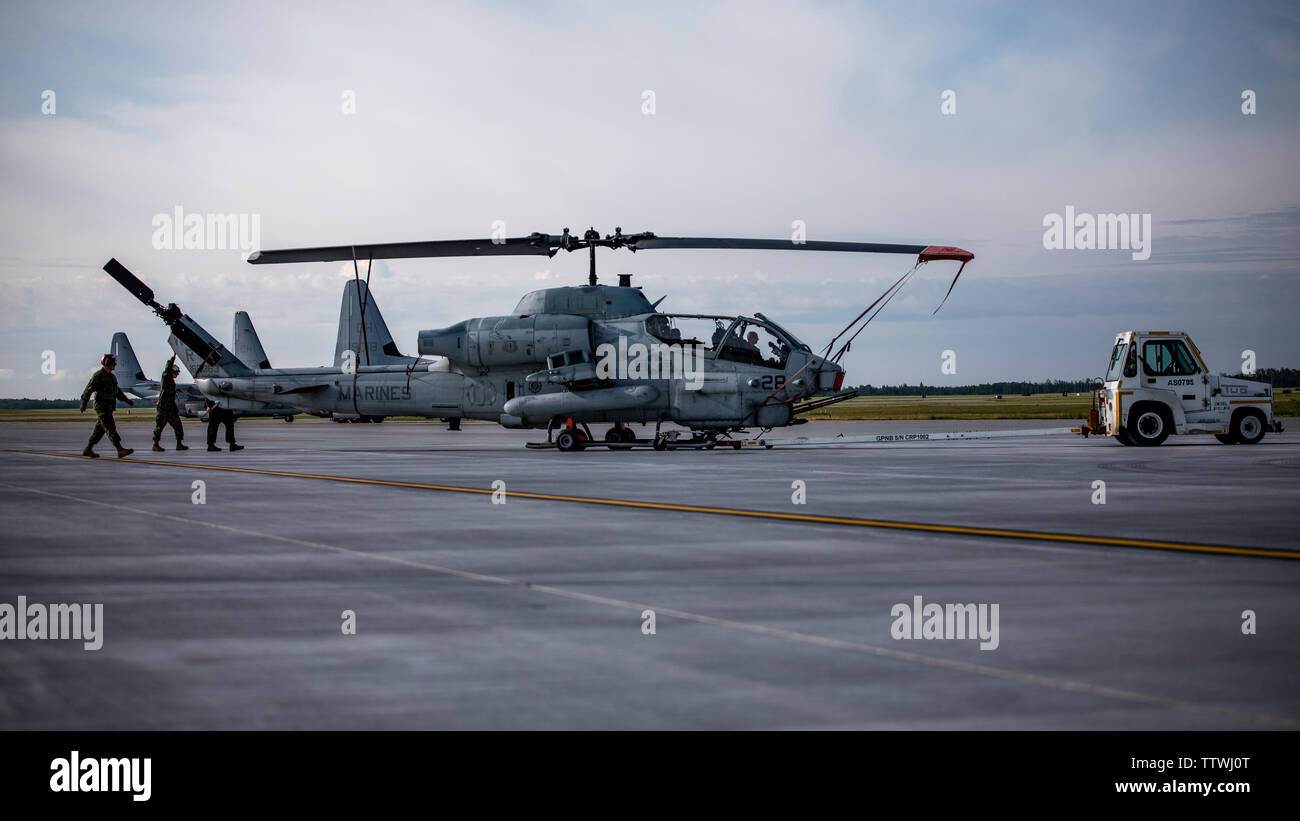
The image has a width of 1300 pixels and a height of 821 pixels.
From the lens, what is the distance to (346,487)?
48.7 feet

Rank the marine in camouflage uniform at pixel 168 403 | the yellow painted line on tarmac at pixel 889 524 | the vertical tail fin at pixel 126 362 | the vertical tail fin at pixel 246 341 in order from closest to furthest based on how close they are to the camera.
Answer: the yellow painted line on tarmac at pixel 889 524
the marine in camouflage uniform at pixel 168 403
the vertical tail fin at pixel 246 341
the vertical tail fin at pixel 126 362

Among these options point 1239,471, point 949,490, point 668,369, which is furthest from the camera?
point 668,369

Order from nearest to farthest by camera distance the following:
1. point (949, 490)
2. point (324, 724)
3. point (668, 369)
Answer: point (324, 724) < point (949, 490) < point (668, 369)

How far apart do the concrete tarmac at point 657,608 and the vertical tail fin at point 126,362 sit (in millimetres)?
68412

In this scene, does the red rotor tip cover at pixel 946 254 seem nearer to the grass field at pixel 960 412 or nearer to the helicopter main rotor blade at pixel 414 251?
the helicopter main rotor blade at pixel 414 251

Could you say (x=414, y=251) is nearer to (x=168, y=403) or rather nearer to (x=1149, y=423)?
(x=168, y=403)

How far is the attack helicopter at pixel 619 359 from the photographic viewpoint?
77.4ft

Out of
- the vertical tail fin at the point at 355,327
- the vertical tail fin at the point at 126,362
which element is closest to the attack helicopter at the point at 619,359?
the vertical tail fin at the point at 355,327

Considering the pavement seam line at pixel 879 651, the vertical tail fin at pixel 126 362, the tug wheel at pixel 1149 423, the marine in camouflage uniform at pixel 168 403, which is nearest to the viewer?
the pavement seam line at pixel 879 651

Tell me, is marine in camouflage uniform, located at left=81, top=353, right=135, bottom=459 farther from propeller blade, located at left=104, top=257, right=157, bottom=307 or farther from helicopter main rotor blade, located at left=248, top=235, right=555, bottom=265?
propeller blade, located at left=104, top=257, right=157, bottom=307
